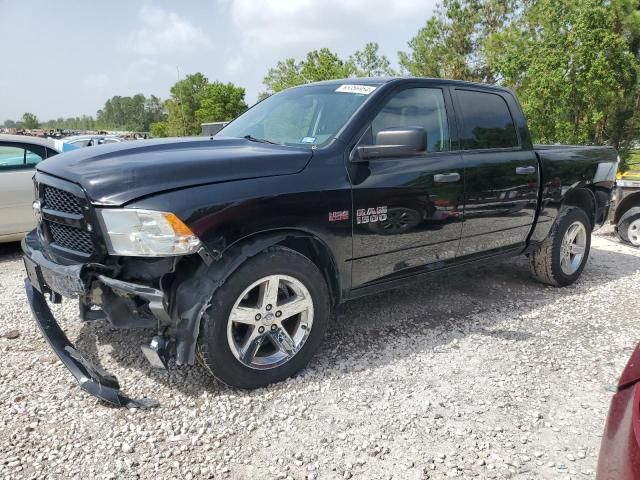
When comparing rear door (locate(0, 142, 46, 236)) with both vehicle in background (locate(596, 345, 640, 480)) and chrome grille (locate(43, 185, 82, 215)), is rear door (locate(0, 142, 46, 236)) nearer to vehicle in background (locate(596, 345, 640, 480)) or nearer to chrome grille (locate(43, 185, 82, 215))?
chrome grille (locate(43, 185, 82, 215))

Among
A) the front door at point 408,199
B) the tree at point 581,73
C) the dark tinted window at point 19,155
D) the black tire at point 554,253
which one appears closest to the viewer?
the front door at point 408,199

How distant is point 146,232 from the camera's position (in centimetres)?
247

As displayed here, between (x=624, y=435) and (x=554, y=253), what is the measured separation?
12.2 feet

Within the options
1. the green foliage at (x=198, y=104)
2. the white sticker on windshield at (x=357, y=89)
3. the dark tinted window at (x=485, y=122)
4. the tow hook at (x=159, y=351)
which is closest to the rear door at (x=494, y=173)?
the dark tinted window at (x=485, y=122)

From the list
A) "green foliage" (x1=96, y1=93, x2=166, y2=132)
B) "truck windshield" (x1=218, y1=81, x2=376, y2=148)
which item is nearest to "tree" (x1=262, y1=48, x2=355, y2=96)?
"truck windshield" (x1=218, y1=81, x2=376, y2=148)

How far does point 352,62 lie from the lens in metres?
33.5

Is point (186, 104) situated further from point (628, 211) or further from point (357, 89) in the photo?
point (357, 89)

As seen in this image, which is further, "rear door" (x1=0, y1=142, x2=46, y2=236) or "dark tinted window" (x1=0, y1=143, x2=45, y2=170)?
"dark tinted window" (x1=0, y1=143, x2=45, y2=170)

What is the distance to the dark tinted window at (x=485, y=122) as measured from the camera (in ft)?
12.9

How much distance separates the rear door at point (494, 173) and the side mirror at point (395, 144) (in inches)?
35.1

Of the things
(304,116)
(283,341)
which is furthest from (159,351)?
(304,116)

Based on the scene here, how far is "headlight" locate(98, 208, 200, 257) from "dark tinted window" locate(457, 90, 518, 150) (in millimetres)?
2376

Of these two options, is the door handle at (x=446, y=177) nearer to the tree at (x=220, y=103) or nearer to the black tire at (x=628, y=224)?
the black tire at (x=628, y=224)

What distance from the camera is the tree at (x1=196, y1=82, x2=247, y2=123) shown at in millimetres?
55906
